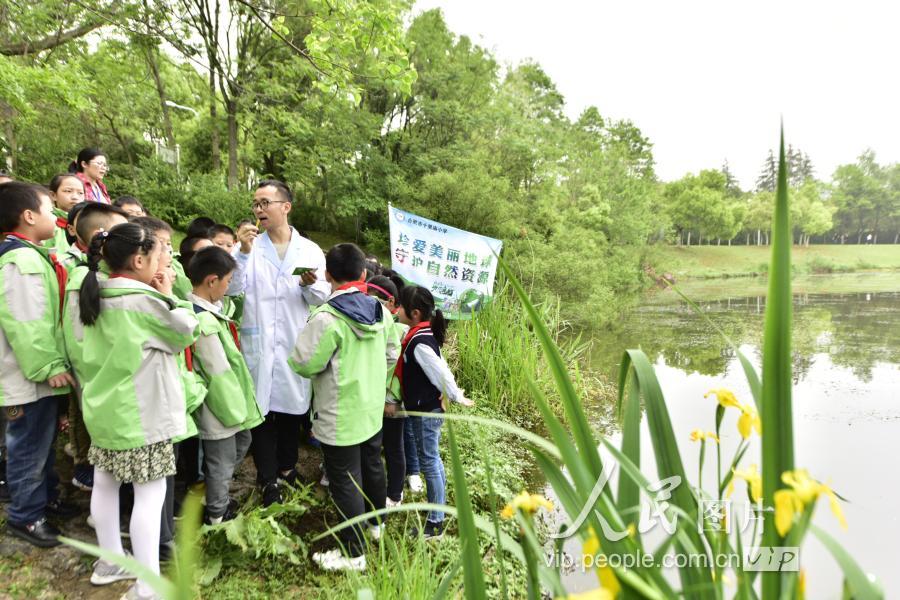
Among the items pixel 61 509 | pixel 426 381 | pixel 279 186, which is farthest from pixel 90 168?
pixel 426 381

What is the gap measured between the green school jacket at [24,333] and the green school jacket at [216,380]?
480mm

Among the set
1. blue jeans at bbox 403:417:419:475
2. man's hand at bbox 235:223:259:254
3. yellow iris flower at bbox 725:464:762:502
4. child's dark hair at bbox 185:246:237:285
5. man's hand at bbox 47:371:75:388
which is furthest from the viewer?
blue jeans at bbox 403:417:419:475

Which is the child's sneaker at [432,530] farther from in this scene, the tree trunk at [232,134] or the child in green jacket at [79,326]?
the tree trunk at [232,134]

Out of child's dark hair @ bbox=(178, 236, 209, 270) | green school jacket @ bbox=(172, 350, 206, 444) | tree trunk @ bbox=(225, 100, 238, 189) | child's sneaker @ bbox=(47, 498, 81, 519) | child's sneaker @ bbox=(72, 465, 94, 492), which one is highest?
tree trunk @ bbox=(225, 100, 238, 189)

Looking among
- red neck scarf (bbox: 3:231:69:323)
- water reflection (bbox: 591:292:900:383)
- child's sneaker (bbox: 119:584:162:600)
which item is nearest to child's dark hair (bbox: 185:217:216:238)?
red neck scarf (bbox: 3:231:69:323)

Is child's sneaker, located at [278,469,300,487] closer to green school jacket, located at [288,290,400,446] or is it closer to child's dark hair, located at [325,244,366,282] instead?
green school jacket, located at [288,290,400,446]

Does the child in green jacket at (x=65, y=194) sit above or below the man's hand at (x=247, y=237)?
above

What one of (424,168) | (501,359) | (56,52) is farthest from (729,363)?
(56,52)

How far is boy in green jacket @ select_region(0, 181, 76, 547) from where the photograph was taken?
1673 mm

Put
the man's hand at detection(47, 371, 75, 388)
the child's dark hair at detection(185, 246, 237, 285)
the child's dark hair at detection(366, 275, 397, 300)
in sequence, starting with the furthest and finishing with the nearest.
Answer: the child's dark hair at detection(366, 275, 397, 300)
the child's dark hair at detection(185, 246, 237, 285)
the man's hand at detection(47, 371, 75, 388)

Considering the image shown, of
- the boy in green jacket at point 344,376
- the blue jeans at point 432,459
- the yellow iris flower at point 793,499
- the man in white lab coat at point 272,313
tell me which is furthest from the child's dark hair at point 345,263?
the yellow iris flower at point 793,499

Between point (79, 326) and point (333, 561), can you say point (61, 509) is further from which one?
point (333, 561)

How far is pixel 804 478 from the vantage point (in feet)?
1.43

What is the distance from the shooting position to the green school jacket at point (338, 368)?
1.85 meters
